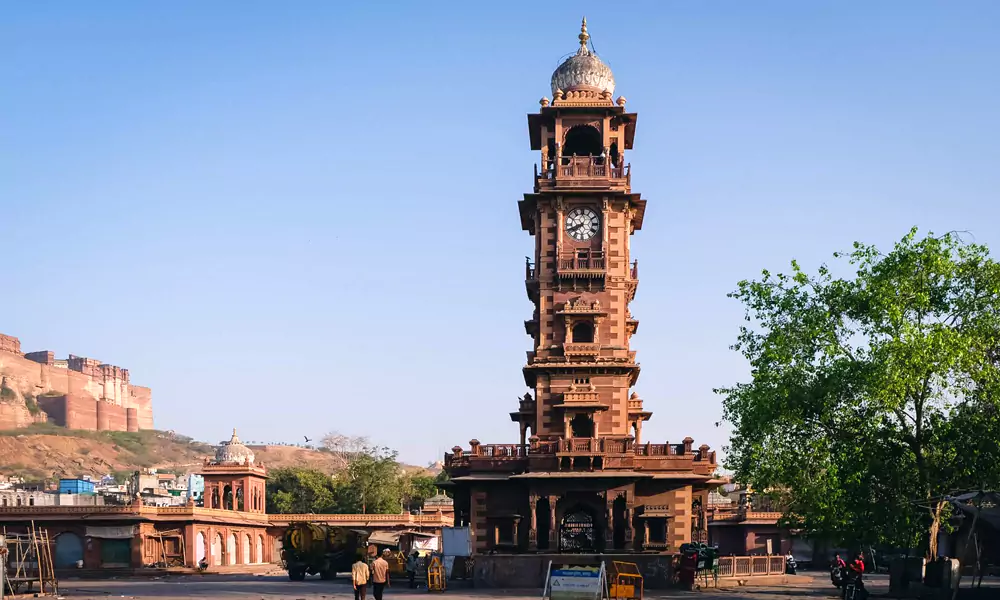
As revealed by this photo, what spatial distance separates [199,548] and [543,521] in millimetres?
29806

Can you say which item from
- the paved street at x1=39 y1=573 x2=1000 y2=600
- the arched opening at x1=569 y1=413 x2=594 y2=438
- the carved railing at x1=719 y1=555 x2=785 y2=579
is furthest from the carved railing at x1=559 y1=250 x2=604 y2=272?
the paved street at x1=39 y1=573 x2=1000 y2=600

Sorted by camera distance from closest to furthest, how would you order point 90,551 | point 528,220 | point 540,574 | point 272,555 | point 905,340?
point 905,340 < point 540,574 < point 528,220 < point 90,551 < point 272,555

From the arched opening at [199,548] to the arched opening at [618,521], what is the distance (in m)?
31.5

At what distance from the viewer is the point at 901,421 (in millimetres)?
46188

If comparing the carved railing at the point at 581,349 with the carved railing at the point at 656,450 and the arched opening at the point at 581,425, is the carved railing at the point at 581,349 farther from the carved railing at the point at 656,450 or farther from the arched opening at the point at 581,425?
the carved railing at the point at 656,450

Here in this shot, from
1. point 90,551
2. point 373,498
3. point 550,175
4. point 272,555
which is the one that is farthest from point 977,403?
point 373,498

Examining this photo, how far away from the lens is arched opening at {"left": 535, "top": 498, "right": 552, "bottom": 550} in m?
58.0

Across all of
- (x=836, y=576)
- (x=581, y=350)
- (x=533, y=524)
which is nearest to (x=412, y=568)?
(x=533, y=524)

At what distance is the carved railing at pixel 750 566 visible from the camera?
56062mm

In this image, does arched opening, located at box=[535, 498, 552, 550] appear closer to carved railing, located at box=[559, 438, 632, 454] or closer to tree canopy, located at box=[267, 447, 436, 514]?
carved railing, located at box=[559, 438, 632, 454]

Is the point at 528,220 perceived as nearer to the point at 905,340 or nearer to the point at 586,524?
the point at 586,524

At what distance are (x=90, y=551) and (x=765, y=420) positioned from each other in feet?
153

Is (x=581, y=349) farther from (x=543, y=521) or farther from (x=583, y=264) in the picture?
(x=543, y=521)

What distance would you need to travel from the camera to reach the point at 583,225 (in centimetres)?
6266
